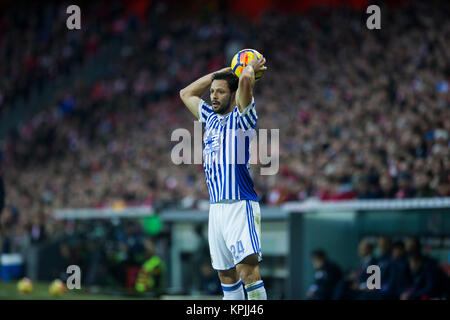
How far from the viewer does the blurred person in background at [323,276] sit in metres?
11.7

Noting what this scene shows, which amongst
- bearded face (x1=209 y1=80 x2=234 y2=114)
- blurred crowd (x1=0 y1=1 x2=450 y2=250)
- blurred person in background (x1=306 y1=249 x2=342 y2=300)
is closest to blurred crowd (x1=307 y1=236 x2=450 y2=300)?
blurred person in background (x1=306 y1=249 x2=342 y2=300)

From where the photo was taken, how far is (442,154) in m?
11.5

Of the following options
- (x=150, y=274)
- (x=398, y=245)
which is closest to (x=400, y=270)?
(x=398, y=245)

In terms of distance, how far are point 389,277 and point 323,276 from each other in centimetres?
125

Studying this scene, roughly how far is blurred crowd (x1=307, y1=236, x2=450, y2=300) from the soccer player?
4560 millimetres

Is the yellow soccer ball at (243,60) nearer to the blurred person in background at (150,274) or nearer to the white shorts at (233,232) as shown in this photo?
the white shorts at (233,232)

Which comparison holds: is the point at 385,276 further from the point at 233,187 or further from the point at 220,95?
the point at 220,95

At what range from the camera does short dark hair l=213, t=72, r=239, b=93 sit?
265 inches

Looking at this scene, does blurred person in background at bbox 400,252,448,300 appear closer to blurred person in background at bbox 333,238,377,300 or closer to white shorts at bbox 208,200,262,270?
blurred person in background at bbox 333,238,377,300

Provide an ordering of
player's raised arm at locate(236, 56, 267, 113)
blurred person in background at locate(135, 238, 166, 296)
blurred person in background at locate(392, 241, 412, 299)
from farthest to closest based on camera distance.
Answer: blurred person in background at locate(135, 238, 166, 296) < blurred person in background at locate(392, 241, 412, 299) < player's raised arm at locate(236, 56, 267, 113)

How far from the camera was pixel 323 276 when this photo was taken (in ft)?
38.7

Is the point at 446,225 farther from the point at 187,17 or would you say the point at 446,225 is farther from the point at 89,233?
the point at 187,17
